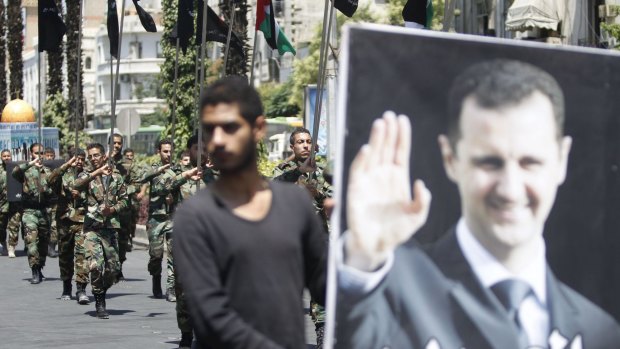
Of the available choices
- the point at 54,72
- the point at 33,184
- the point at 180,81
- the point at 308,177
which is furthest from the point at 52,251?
the point at 54,72

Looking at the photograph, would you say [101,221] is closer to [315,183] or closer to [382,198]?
[315,183]

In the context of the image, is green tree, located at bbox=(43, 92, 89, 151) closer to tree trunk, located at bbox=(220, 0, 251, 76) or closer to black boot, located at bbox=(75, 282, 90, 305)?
tree trunk, located at bbox=(220, 0, 251, 76)

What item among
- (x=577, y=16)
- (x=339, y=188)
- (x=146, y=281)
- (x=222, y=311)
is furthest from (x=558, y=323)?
(x=577, y=16)

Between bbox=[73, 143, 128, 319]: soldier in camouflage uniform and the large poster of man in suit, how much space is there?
10769 mm

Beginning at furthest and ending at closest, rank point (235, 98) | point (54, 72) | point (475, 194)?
point (54, 72)
point (475, 194)
point (235, 98)

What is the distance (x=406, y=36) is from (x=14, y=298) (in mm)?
13929

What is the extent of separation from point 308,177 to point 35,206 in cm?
1145

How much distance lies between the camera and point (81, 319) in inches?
645

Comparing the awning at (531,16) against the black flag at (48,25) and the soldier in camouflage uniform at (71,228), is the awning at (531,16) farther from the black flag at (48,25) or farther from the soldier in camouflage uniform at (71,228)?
the soldier in camouflage uniform at (71,228)

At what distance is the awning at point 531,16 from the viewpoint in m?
30.7

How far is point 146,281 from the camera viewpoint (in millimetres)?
21609

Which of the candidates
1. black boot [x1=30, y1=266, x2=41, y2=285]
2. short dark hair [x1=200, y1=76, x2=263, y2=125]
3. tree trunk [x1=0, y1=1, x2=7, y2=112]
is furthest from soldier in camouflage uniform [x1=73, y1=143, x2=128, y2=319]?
tree trunk [x1=0, y1=1, x2=7, y2=112]

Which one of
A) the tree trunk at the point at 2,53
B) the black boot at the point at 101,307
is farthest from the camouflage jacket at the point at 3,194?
the tree trunk at the point at 2,53

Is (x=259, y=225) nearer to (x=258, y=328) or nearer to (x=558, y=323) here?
(x=258, y=328)
